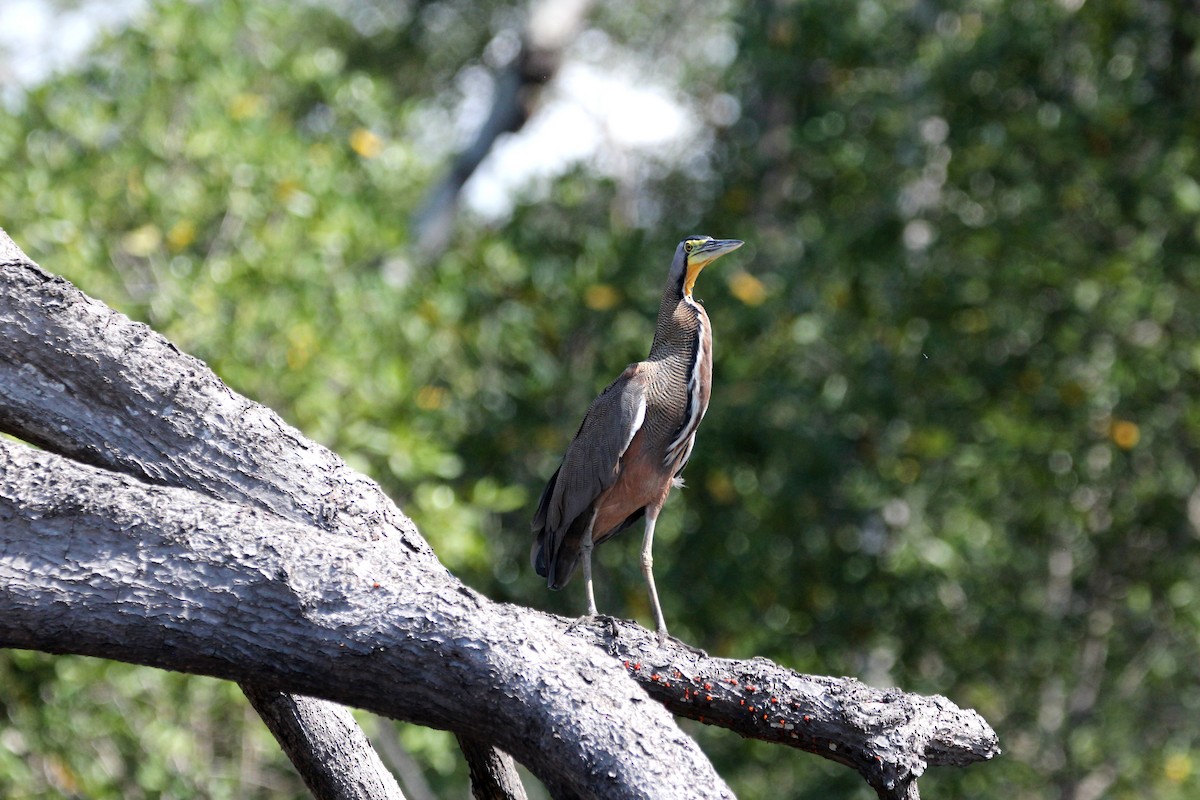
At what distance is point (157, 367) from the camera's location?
9.25 ft

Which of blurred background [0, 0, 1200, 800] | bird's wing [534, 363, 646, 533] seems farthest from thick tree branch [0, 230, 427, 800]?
blurred background [0, 0, 1200, 800]

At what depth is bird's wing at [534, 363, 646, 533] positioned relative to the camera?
4082 mm

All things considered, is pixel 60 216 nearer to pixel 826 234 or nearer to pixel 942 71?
pixel 826 234

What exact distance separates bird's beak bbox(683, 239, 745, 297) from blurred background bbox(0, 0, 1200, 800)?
6.52 feet

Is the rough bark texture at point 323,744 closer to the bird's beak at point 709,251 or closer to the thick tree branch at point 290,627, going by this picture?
the thick tree branch at point 290,627

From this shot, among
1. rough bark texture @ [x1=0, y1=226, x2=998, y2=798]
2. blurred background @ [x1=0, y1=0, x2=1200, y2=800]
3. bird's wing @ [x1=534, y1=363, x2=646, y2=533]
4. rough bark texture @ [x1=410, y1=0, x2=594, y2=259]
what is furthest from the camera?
rough bark texture @ [x1=410, y1=0, x2=594, y2=259]

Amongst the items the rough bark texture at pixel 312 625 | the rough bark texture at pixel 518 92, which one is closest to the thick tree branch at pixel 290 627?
the rough bark texture at pixel 312 625

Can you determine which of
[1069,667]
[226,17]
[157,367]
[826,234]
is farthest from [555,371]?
[157,367]

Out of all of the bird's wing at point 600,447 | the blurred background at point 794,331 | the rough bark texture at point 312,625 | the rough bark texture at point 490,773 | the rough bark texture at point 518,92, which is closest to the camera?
the rough bark texture at point 312,625

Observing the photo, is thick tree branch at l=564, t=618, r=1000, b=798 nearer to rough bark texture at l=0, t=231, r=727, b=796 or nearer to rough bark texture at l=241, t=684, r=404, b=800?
rough bark texture at l=0, t=231, r=727, b=796

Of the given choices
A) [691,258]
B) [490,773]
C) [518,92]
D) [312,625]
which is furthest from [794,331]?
[312,625]

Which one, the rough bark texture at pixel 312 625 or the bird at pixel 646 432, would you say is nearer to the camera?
the rough bark texture at pixel 312 625

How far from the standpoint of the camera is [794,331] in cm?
751

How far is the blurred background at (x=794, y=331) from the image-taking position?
20.6 ft
